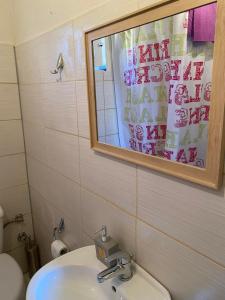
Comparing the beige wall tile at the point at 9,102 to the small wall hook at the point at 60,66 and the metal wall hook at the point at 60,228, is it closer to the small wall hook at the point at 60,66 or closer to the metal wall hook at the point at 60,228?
the small wall hook at the point at 60,66

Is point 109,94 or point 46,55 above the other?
point 46,55

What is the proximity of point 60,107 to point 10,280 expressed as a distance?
1066 mm

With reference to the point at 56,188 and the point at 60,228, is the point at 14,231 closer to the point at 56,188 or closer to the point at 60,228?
the point at 60,228

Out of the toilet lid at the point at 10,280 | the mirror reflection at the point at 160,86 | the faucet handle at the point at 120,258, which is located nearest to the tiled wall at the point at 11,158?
the toilet lid at the point at 10,280

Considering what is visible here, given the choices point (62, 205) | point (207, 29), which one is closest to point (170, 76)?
point (207, 29)

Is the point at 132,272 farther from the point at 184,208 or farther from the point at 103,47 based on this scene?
the point at 103,47

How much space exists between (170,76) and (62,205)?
1.01 meters

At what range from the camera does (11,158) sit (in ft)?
5.94

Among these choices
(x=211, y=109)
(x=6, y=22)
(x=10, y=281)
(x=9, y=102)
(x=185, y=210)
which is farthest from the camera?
(x=9, y=102)

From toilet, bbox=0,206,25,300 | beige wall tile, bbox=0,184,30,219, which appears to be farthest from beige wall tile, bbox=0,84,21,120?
toilet, bbox=0,206,25,300

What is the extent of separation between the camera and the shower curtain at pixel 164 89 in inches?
26.2

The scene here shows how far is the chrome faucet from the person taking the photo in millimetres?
900

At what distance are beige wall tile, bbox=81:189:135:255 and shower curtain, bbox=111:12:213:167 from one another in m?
0.30

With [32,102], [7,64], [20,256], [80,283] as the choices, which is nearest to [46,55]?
[32,102]
